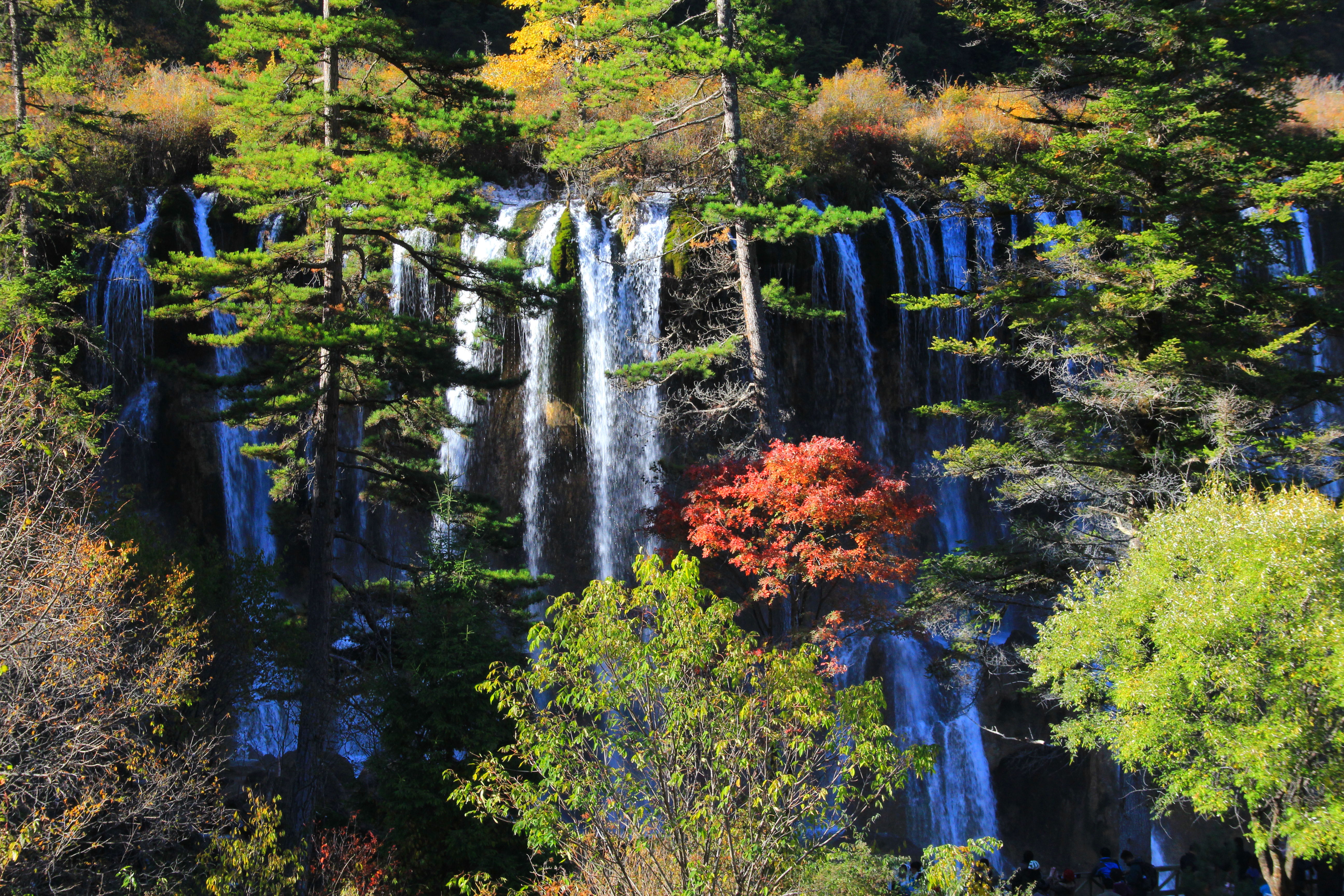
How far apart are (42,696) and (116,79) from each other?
18.2 meters

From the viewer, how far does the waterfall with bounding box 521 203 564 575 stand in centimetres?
1716

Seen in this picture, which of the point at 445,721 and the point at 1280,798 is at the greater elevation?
the point at 445,721

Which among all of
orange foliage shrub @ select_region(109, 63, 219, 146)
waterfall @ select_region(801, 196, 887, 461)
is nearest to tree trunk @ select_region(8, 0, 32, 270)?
orange foliage shrub @ select_region(109, 63, 219, 146)

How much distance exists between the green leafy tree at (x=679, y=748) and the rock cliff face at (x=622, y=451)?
8542 mm

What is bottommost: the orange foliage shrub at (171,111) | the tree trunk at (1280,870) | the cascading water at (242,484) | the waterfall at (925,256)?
the tree trunk at (1280,870)

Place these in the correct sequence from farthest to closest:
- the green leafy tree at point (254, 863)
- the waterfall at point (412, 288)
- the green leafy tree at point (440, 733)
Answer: the waterfall at point (412, 288), the green leafy tree at point (440, 733), the green leafy tree at point (254, 863)

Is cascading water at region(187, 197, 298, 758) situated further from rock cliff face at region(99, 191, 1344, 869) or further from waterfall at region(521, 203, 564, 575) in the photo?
waterfall at region(521, 203, 564, 575)

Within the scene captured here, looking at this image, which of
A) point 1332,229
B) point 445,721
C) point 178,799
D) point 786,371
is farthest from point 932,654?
point 1332,229

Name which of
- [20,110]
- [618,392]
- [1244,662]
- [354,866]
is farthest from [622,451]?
[1244,662]

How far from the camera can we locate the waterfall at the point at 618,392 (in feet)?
54.4

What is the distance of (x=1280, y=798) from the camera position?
330 inches

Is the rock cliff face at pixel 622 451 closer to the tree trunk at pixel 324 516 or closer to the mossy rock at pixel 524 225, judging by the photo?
the mossy rock at pixel 524 225

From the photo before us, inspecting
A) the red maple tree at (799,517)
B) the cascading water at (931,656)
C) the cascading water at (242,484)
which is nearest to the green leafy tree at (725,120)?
the red maple tree at (799,517)

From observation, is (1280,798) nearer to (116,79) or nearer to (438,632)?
(438,632)
